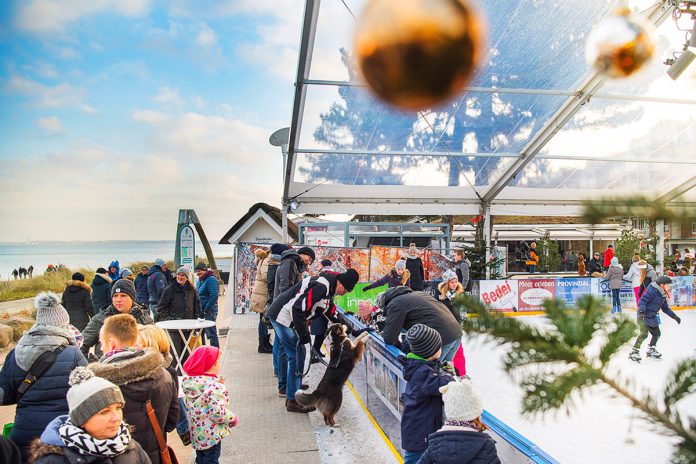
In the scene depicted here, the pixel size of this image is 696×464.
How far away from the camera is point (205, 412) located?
10.8 ft

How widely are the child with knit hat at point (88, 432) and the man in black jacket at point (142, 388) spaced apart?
49cm

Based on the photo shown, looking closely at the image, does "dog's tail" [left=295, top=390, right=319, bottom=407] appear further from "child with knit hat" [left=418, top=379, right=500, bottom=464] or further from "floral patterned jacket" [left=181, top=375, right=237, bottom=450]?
"child with knit hat" [left=418, top=379, right=500, bottom=464]

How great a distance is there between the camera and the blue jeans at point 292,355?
5.15m

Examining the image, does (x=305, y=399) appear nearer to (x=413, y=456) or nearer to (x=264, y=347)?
(x=413, y=456)

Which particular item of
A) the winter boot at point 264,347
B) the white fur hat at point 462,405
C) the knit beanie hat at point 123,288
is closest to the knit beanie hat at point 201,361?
the white fur hat at point 462,405

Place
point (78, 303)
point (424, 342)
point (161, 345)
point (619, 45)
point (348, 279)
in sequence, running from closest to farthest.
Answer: point (619, 45) → point (424, 342) → point (161, 345) → point (348, 279) → point (78, 303)

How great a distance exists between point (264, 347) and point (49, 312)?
4.93 meters

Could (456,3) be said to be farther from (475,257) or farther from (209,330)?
(475,257)

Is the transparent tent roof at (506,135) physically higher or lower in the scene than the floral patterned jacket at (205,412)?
higher

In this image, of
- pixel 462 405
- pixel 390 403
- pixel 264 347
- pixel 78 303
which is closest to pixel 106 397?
pixel 462 405

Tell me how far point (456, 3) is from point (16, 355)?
3.52m

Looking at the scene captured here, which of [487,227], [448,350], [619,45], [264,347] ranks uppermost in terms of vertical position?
[487,227]

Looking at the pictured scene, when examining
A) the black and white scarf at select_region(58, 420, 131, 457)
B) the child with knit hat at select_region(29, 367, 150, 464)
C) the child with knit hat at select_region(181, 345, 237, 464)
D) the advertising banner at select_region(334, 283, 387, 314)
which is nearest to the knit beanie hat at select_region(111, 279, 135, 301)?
the child with knit hat at select_region(181, 345, 237, 464)

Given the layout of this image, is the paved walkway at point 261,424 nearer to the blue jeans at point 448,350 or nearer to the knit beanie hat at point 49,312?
the blue jeans at point 448,350
